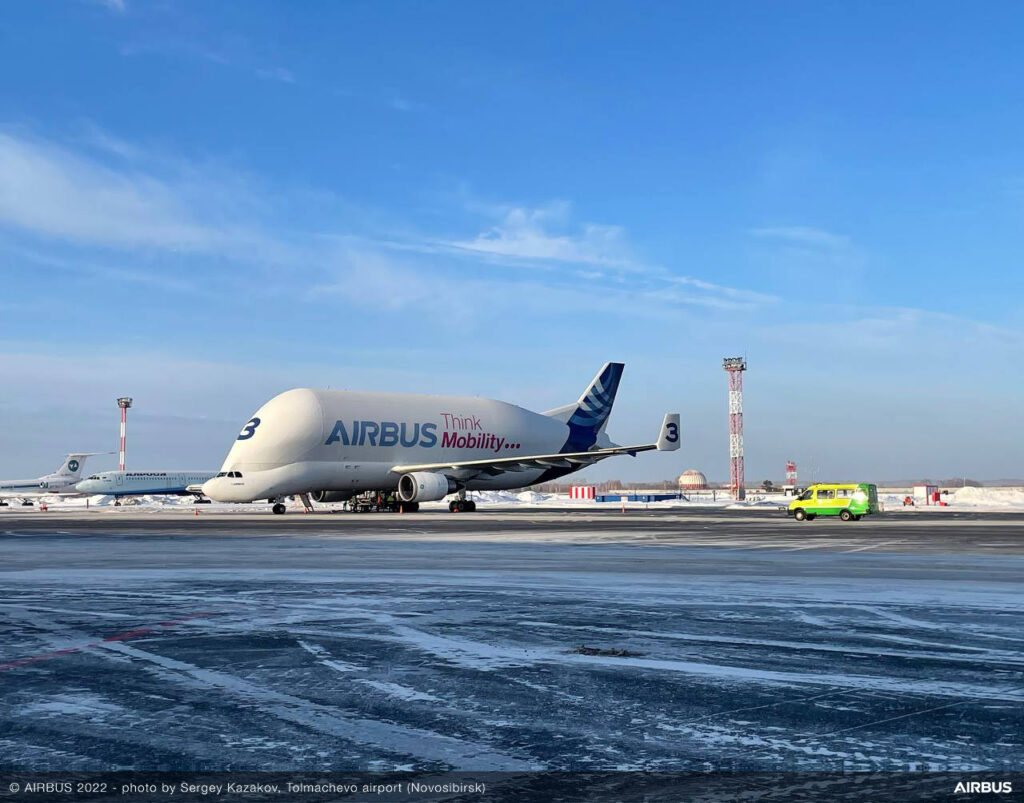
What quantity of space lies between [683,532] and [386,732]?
25155 millimetres

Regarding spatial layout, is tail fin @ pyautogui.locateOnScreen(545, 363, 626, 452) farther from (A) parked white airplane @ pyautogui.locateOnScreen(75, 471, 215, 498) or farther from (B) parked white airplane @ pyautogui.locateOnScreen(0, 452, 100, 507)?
Answer: (B) parked white airplane @ pyautogui.locateOnScreen(0, 452, 100, 507)

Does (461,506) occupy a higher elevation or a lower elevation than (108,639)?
lower

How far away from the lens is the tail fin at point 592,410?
68.9m

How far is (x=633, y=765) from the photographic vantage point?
4801 millimetres

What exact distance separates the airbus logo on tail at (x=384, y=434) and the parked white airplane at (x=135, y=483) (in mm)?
42842

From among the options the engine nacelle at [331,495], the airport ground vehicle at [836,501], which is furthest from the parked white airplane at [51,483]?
the airport ground vehicle at [836,501]

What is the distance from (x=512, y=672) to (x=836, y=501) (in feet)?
128

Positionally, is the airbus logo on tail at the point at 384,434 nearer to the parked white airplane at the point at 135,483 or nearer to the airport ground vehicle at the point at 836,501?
the airport ground vehicle at the point at 836,501

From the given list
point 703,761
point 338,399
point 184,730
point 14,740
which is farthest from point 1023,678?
point 338,399

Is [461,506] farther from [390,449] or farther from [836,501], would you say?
[836,501]

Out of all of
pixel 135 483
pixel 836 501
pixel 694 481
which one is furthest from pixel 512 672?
pixel 694 481

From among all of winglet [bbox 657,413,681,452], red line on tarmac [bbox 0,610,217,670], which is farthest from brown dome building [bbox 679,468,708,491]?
red line on tarmac [bbox 0,610,217,670]

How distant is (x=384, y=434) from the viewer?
2126 inches

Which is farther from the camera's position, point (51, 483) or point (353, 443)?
point (51, 483)
